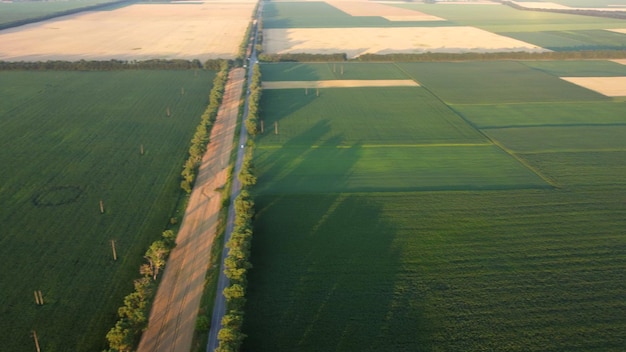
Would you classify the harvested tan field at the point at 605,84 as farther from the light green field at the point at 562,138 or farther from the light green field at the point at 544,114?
the light green field at the point at 562,138

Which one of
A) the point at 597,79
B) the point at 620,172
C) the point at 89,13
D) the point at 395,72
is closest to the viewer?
the point at 620,172

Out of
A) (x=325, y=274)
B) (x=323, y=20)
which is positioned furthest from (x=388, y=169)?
(x=323, y=20)

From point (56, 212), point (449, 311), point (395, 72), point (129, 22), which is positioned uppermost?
point (129, 22)

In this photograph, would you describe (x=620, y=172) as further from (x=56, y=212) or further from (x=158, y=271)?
(x=56, y=212)

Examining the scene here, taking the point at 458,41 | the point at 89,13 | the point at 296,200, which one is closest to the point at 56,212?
the point at 296,200

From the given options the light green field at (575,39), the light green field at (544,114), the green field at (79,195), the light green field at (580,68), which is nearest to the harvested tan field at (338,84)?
the green field at (79,195)

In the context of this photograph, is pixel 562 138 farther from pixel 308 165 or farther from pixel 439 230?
pixel 308 165
